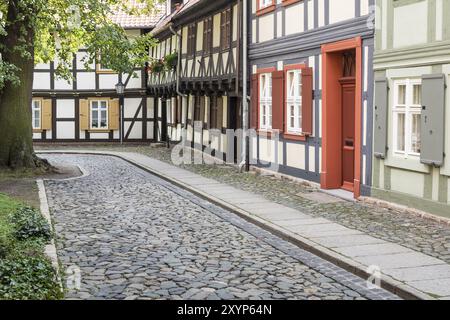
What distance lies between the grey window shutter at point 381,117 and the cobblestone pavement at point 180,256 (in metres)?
2.96

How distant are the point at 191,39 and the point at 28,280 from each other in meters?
21.2

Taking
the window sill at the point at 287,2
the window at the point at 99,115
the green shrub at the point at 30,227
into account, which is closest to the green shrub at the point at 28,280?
the green shrub at the point at 30,227

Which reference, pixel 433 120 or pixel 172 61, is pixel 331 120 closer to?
pixel 433 120

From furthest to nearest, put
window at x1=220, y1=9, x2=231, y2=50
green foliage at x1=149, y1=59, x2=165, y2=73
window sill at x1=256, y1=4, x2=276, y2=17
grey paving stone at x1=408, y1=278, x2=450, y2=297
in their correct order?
green foliage at x1=149, y1=59, x2=165, y2=73, window at x1=220, y1=9, x2=231, y2=50, window sill at x1=256, y1=4, x2=276, y2=17, grey paving stone at x1=408, y1=278, x2=450, y2=297

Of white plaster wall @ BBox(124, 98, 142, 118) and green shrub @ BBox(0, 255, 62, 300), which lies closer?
green shrub @ BBox(0, 255, 62, 300)

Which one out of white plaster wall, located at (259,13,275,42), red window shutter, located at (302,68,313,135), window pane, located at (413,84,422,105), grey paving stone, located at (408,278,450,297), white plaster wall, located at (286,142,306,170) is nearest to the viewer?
grey paving stone, located at (408,278,450,297)

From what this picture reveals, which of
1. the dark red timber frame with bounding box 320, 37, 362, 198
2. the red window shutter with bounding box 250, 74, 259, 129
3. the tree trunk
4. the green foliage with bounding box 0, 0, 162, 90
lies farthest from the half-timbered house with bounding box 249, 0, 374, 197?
the tree trunk

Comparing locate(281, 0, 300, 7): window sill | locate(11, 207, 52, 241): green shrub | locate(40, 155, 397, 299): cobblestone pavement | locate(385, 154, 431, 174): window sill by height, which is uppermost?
locate(281, 0, 300, 7): window sill

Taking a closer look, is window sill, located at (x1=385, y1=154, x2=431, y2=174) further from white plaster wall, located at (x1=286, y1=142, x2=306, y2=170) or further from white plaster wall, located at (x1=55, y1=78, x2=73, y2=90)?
white plaster wall, located at (x1=55, y1=78, x2=73, y2=90)

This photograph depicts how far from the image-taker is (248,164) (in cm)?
2011

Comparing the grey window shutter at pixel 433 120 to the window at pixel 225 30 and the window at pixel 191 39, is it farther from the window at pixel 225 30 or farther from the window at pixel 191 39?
the window at pixel 191 39

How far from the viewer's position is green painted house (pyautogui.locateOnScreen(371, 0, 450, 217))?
11008mm

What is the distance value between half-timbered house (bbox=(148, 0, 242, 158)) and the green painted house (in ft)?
26.8

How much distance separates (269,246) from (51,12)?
10936 mm
